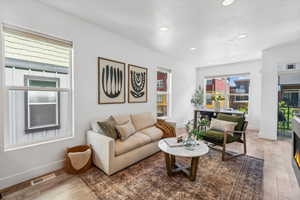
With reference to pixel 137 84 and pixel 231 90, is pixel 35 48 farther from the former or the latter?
pixel 231 90

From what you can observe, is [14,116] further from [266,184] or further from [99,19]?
[266,184]

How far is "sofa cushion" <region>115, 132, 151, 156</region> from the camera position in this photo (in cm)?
220

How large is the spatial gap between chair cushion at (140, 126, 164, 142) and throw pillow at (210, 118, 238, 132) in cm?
126

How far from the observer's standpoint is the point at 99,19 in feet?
8.11

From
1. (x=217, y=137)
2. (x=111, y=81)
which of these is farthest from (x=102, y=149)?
(x=217, y=137)

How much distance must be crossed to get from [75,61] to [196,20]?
7.70 feet

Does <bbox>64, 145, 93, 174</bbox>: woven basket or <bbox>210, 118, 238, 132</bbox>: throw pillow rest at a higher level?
<bbox>210, 118, 238, 132</bbox>: throw pillow

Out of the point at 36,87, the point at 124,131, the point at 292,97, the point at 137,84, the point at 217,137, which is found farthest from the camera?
the point at 292,97

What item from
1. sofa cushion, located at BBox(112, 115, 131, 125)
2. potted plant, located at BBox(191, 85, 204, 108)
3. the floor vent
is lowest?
the floor vent

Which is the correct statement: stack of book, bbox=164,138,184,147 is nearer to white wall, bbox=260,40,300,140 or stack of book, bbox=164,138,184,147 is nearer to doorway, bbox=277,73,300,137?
white wall, bbox=260,40,300,140

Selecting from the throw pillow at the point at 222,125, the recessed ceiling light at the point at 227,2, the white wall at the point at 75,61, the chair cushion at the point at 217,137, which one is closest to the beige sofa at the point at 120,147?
the white wall at the point at 75,61

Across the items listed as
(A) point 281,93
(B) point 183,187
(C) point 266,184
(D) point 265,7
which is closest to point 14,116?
(B) point 183,187

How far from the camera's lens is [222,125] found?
9.82 feet

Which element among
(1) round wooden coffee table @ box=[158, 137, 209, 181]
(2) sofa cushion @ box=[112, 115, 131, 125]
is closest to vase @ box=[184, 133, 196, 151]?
(1) round wooden coffee table @ box=[158, 137, 209, 181]
